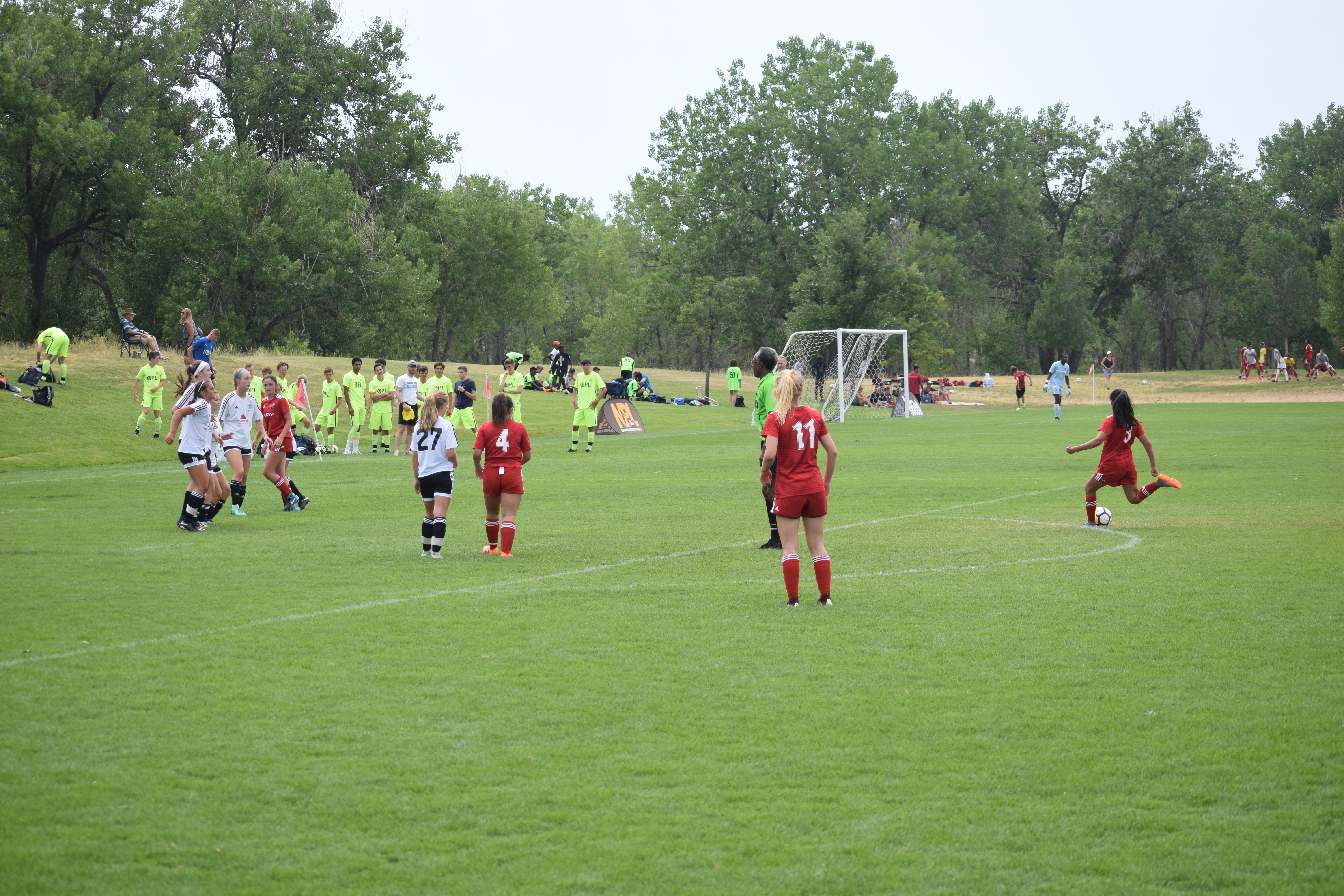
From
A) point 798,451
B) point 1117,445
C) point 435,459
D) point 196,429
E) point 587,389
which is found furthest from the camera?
point 587,389

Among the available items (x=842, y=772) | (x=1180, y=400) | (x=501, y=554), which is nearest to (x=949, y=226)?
(x=1180, y=400)

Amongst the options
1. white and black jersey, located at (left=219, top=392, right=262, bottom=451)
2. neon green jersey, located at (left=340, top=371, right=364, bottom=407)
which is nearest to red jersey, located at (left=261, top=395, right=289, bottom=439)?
white and black jersey, located at (left=219, top=392, right=262, bottom=451)

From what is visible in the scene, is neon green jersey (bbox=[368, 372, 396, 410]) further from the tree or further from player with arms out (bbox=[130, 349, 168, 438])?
the tree

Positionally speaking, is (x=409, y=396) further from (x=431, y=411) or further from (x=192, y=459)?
(x=431, y=411)

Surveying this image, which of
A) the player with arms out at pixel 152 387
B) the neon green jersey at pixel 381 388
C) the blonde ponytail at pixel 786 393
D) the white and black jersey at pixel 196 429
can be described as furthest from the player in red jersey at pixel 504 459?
the player with arms out at pixel 152 387

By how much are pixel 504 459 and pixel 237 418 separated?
16.5ft

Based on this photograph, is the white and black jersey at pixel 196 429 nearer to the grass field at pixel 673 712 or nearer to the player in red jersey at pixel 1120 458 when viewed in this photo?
the grass field at pixel 673 712

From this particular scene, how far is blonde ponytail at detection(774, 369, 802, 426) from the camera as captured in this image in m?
9.34

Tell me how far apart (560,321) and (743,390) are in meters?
49.0

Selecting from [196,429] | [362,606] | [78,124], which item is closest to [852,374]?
[78,124]

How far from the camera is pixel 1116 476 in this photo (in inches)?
577

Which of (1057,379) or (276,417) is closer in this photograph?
(276,417)

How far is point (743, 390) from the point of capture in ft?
228

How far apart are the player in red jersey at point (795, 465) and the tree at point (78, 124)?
50.4 metres
